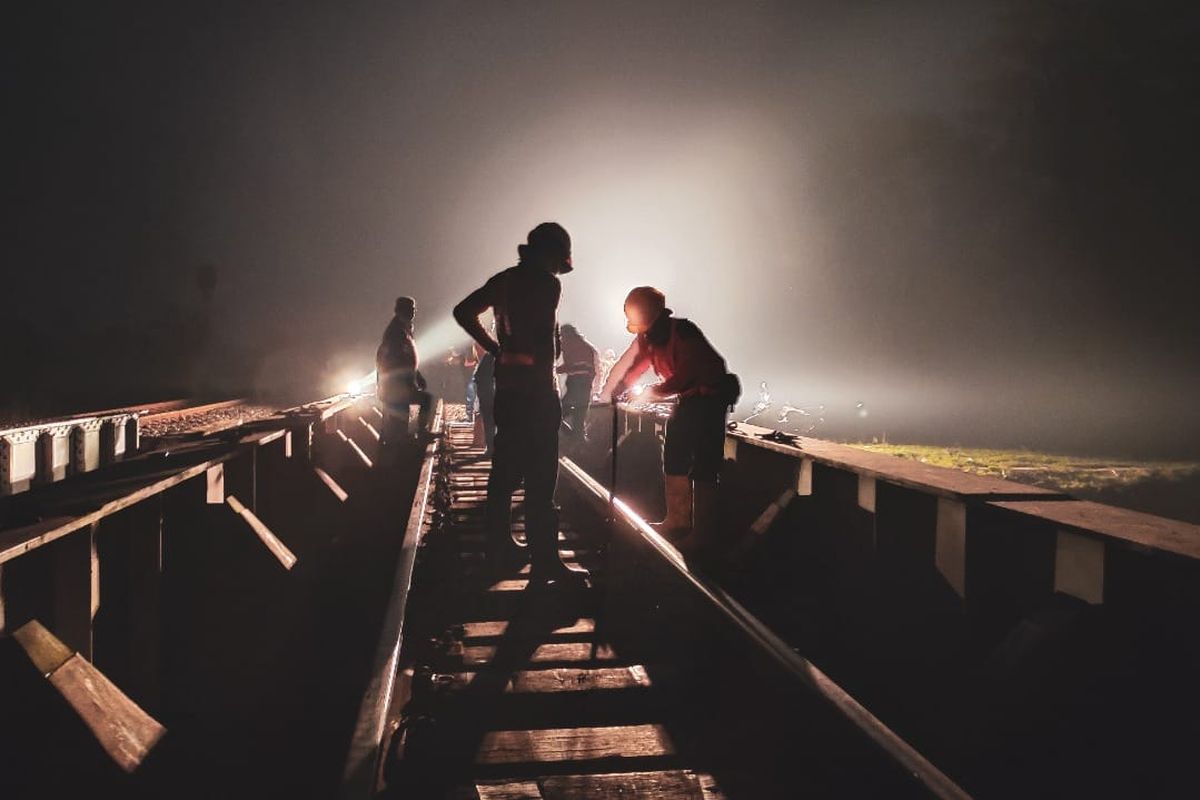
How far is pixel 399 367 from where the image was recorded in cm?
997

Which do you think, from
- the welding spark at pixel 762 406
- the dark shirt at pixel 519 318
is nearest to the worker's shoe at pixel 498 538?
the dark shirt at pixel 519 318

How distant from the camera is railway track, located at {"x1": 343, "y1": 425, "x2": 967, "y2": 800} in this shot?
2.31 meters

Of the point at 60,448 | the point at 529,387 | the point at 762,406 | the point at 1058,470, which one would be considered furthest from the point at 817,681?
the point at 762,406

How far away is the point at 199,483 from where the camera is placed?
5004mm

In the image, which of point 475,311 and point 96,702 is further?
point 475,311

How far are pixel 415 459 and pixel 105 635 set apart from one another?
25.7 feet

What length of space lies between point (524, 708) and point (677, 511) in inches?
118

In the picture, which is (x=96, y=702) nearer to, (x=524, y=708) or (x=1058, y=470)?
(x=524, y=708)

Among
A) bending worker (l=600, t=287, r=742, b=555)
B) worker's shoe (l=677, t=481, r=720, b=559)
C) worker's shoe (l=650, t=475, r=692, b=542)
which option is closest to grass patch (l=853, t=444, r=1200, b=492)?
worker's shoe (l=677, t=481, r=720, b=559)

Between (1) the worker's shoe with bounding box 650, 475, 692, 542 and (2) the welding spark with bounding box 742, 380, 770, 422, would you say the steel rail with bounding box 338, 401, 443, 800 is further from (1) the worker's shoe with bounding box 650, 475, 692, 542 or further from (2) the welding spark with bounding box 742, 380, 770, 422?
(2) the welding spark with bounding box 742, 380, 770, 422

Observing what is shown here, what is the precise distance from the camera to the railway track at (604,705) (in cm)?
231

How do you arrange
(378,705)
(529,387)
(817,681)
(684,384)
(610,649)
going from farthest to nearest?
(684,384) < (529,387) < (610,649) < (817,681) < (378,705)

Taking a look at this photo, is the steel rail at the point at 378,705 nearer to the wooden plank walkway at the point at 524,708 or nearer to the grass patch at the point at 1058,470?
the wooden plank walkway at the point at 524,708

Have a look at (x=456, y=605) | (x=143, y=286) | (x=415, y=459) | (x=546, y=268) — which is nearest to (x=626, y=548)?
(x=456, y=605)
